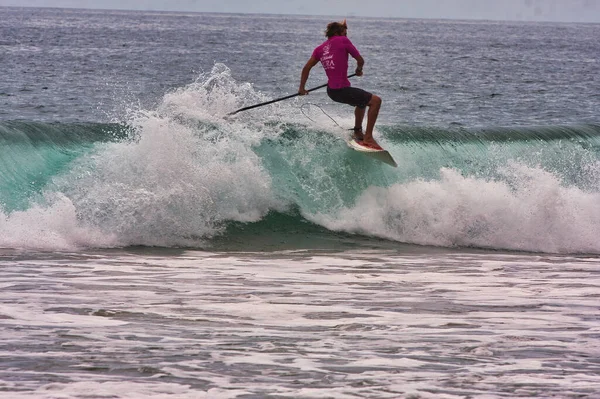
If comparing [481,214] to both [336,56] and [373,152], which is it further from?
[336,56]

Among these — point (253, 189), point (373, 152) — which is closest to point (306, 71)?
point (373, 152)

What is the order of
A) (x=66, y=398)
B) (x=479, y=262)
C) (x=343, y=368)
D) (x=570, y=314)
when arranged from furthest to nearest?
(x=479, y=262), (x=570, y=314), (x=343, y=368), (x=66, y=398)

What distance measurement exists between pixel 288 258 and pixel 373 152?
2524 mm

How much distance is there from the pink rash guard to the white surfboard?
3.39 feet

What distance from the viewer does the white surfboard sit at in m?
12.9

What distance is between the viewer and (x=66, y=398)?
5.99 m

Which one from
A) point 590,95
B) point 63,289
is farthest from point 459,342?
point 590,95

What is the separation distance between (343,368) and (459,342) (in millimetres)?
1135

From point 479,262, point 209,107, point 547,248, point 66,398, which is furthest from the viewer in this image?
point 209,107

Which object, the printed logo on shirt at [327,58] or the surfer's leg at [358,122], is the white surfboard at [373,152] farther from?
the printed logo on shirt at [327,58]

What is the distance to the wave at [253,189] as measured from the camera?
38.6 ft

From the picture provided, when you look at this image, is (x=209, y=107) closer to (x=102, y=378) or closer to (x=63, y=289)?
(x=63, y=289)

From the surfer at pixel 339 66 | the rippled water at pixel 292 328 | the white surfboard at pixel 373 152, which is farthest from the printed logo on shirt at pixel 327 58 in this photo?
the rippled water at pixel 292 328

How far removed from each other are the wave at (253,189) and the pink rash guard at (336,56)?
148 cm
